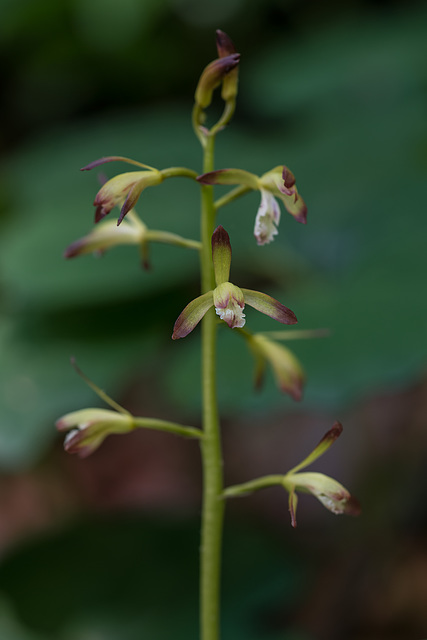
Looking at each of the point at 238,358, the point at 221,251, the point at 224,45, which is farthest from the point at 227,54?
the point at 238,358

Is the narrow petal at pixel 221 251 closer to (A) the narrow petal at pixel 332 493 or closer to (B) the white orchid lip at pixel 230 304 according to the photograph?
(B) the white orchid lip at pixel 230 304

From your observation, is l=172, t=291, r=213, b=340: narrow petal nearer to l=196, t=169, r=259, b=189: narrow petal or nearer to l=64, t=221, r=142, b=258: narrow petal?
l=196, t=169, r=259, b=189: narrow petal

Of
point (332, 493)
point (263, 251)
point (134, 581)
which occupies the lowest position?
point (134, 581)

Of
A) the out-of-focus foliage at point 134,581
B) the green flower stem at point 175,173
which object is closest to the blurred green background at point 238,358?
the out-of-focus foliage at point 134,581

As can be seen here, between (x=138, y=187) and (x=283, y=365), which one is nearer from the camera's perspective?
(x=138, y=187)

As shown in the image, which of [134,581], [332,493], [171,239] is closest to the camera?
[332,493]

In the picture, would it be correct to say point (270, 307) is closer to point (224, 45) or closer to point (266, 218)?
point (266, 218)

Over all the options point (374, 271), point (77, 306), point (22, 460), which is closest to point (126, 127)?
point (77, 306)
